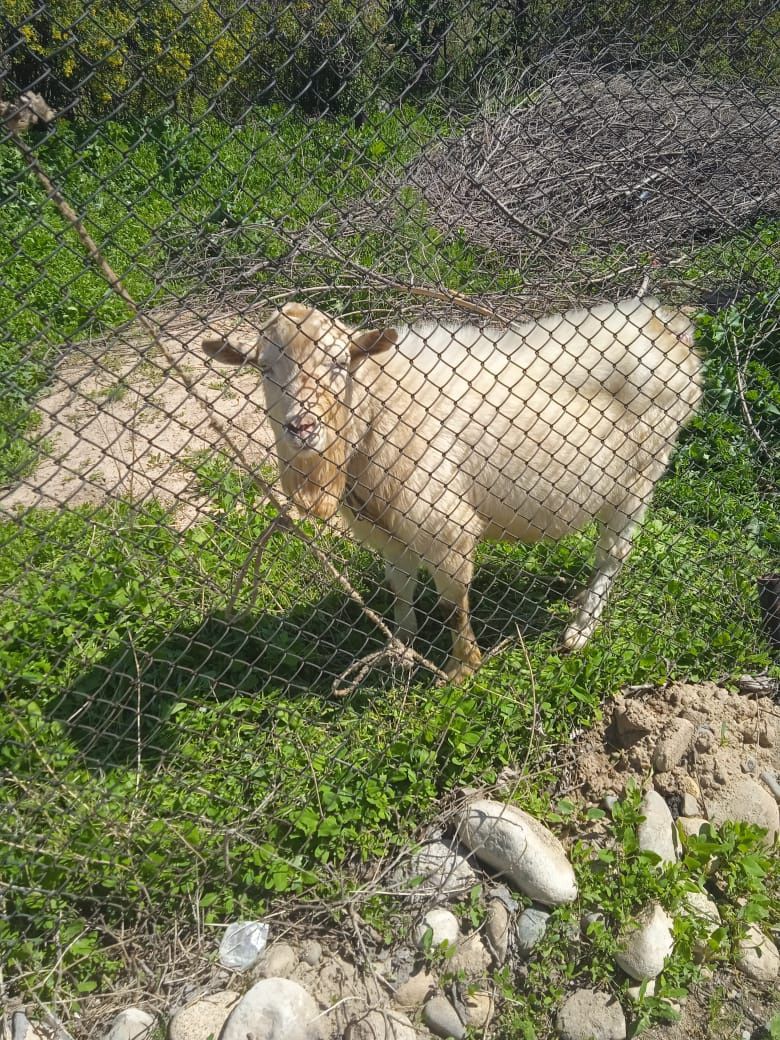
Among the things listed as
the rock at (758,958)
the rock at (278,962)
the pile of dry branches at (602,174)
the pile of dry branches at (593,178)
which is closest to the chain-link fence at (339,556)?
the rock at (278,962)

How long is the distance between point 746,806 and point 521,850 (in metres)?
0.94

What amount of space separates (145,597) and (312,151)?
16.6 feet

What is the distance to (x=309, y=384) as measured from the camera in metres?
3.08

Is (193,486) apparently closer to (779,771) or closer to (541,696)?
(541,696)

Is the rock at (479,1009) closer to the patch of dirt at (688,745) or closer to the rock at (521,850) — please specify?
the rock at (521,850)

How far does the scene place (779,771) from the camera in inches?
127

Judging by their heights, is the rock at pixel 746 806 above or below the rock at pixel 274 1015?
below

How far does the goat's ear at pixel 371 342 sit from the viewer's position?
10.2 feet

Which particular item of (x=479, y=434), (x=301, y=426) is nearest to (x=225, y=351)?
(x=301, y=426)

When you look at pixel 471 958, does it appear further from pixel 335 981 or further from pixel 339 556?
pixel 339 556

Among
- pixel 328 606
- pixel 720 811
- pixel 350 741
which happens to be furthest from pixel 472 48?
pixel 720 811

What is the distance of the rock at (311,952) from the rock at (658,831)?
1220mm

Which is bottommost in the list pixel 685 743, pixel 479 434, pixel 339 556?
pixel 685 743

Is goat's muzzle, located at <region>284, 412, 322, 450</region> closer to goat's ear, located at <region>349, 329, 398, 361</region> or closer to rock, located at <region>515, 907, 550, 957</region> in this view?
goat's ear, located at <region>349, 329, 398, 361</region>
